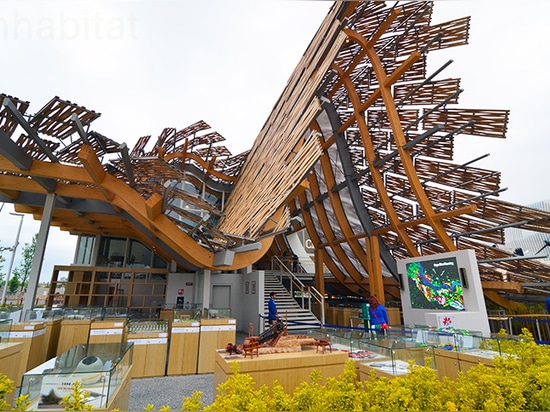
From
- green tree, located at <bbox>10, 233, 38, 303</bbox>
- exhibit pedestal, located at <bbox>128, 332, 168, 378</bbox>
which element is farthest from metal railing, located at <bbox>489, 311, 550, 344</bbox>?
green tree, located at <bbox>10, 233, 38, 303</bbox>

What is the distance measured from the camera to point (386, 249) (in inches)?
485

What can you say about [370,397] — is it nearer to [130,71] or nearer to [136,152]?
[130,71]

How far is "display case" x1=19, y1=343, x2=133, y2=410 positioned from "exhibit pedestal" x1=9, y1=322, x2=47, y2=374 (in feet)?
14.4

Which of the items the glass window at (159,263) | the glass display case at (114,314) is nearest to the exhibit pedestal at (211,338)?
the glass display case at (114,314)

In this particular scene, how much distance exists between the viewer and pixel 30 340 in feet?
20.8

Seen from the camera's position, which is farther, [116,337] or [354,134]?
[354,134]

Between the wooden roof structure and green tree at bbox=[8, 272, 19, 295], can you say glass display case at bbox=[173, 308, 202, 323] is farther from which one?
green tree at bbox=[8, 272, 19, 295]

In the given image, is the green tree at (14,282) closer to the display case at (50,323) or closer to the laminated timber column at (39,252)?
the laminated timber column at (39,252)

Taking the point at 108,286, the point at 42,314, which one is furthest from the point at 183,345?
the point at 108,286

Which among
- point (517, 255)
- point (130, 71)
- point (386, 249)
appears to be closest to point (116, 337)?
point (130, 71)

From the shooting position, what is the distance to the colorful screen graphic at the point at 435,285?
818 cm

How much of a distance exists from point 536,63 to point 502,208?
23.5 feet

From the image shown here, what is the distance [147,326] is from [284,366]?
433 cm

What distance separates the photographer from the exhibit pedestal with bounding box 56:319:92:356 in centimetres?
708
